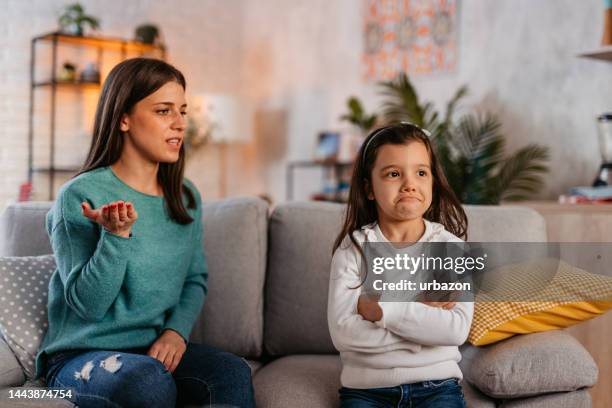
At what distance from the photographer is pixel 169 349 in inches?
67.0

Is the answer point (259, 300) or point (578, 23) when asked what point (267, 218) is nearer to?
point (259, 300)

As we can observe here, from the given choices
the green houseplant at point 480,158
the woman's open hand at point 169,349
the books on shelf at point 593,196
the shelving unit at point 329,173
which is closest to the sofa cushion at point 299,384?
the woman's open hand at point 169,349

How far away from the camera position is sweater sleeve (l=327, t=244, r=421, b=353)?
1.48 m

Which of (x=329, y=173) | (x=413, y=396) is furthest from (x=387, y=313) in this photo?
(x=329, y=173)

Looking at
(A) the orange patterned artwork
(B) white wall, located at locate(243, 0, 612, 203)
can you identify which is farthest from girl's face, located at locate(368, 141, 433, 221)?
(A) the orange patterned artwork

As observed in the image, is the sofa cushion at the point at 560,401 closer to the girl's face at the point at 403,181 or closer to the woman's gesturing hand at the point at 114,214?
the girl's face at the point at 403,181

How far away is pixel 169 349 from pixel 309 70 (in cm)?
404

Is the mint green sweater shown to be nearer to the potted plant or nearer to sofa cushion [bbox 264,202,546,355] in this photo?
sofa cushion [bbox 264,202,546,355]

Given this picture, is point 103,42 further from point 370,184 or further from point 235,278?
point 370,184

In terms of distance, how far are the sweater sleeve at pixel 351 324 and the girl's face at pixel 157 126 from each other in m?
0.54

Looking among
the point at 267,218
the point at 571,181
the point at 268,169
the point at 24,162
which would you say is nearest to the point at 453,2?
the point at 571,181

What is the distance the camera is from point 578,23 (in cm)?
366

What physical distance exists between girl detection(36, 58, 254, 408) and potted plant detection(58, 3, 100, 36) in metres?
3.37

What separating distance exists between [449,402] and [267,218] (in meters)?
0.90
